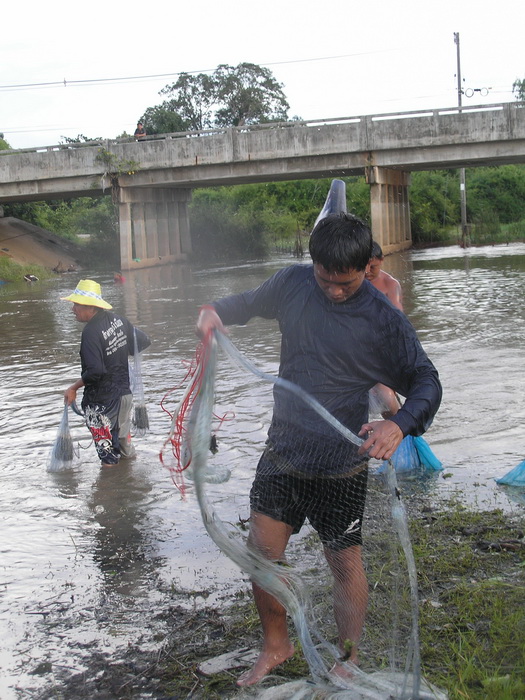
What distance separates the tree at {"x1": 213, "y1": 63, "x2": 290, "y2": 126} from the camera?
66.6m

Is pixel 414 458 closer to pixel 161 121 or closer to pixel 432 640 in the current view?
pixel 432 640

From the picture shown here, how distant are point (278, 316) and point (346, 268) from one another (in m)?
0.48

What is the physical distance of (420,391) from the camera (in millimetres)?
3062

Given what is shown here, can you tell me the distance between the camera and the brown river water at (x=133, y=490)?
3.91m

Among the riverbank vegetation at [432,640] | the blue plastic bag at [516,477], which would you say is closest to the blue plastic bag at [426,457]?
the blue plastic bag at [516,477]

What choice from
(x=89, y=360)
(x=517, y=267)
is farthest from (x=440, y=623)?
(x=517, y=267)

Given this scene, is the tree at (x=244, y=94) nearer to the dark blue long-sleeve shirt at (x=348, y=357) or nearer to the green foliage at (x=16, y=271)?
the green foliage at (x=16, y=271)

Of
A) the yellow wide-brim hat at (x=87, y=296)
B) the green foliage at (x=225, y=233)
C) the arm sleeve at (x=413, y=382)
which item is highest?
the green foliage at (x=225, y=233)

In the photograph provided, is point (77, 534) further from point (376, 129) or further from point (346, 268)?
point (376, 129)

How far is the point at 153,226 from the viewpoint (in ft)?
118

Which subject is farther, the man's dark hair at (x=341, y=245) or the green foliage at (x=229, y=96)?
the green foliage at (x=229, y=96)

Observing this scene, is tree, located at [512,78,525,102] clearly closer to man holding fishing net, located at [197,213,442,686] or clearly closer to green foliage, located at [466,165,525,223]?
green foliage, located at [466,165,525,223]

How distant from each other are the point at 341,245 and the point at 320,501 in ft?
3.35

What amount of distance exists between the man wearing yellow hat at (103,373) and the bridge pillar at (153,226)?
27.2 m
